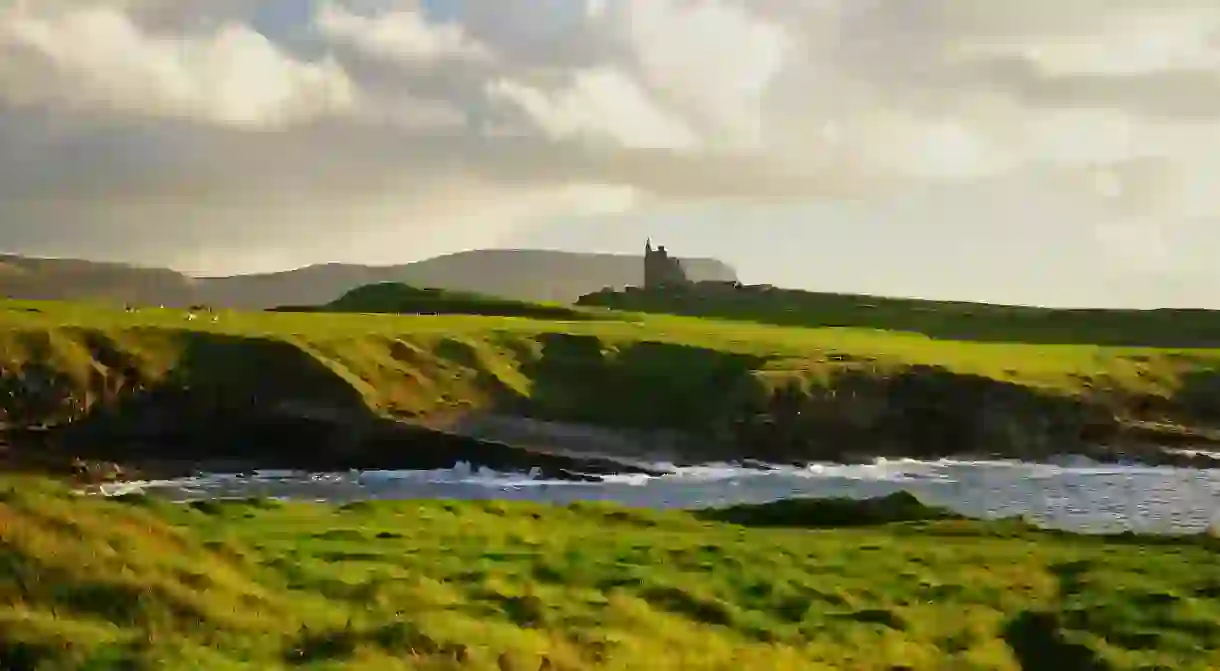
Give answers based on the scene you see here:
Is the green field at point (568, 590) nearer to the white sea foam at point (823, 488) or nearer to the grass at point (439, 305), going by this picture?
Result: the white sea foam at point (823, 488)

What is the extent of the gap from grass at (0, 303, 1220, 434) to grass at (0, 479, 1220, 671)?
36558 mm

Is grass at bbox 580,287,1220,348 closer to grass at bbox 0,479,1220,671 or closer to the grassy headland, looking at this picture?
the grassy headland

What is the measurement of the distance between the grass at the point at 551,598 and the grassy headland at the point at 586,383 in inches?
1398

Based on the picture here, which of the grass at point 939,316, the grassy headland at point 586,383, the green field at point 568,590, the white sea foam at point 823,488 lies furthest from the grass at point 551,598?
the grass at point 939,316

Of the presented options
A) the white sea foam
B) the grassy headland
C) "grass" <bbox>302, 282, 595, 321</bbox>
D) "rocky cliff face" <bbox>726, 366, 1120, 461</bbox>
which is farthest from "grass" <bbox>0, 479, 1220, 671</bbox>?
"grass" <bbox>302, 282, 595, 321</bbox>

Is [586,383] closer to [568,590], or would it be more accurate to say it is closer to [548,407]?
[548,407]

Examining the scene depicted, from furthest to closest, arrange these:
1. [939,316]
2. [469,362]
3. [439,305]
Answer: [939,316] < [439,305] < [469,362]

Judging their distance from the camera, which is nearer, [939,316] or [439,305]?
[439,305]

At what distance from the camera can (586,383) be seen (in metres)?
82.7

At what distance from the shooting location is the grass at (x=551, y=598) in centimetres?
1845

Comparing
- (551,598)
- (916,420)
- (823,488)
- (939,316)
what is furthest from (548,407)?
(939,316)

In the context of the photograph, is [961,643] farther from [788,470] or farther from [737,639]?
[788,470]

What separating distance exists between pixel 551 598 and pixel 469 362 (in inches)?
2294

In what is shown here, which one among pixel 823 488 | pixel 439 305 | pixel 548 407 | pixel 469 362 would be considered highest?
pixel 439 305
